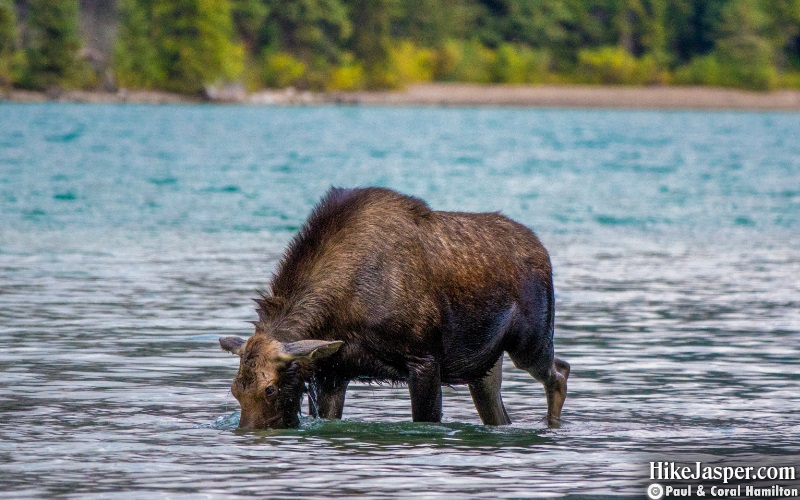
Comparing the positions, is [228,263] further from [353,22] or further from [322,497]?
[353,22]

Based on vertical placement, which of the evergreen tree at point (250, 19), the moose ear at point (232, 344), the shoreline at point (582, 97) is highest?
the evergreen tree at point (250, 19)

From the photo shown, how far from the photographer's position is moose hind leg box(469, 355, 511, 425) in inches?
461

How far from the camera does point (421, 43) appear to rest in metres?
159

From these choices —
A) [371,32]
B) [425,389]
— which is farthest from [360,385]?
[371,32]

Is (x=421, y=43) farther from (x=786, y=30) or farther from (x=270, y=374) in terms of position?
(x=270, y=374)

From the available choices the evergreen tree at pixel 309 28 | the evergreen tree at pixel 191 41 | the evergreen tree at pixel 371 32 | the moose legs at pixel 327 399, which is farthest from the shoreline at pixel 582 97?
the moose legs at pixel 327 399

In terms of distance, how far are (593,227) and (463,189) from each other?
1377cm

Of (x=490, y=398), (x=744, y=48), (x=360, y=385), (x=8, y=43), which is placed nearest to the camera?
(x=490, y=398)

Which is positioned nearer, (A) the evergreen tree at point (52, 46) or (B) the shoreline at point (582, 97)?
Answer: (A) the evergreen tree at point (52, 46)

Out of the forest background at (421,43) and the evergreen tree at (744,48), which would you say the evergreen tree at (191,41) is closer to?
the forest background at (421,43)

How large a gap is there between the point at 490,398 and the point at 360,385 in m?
2.17

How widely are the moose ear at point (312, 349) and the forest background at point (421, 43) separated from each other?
115322 mm

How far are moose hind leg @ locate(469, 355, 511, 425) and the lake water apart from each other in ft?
0.76

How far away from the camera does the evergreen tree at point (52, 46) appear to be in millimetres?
118688
